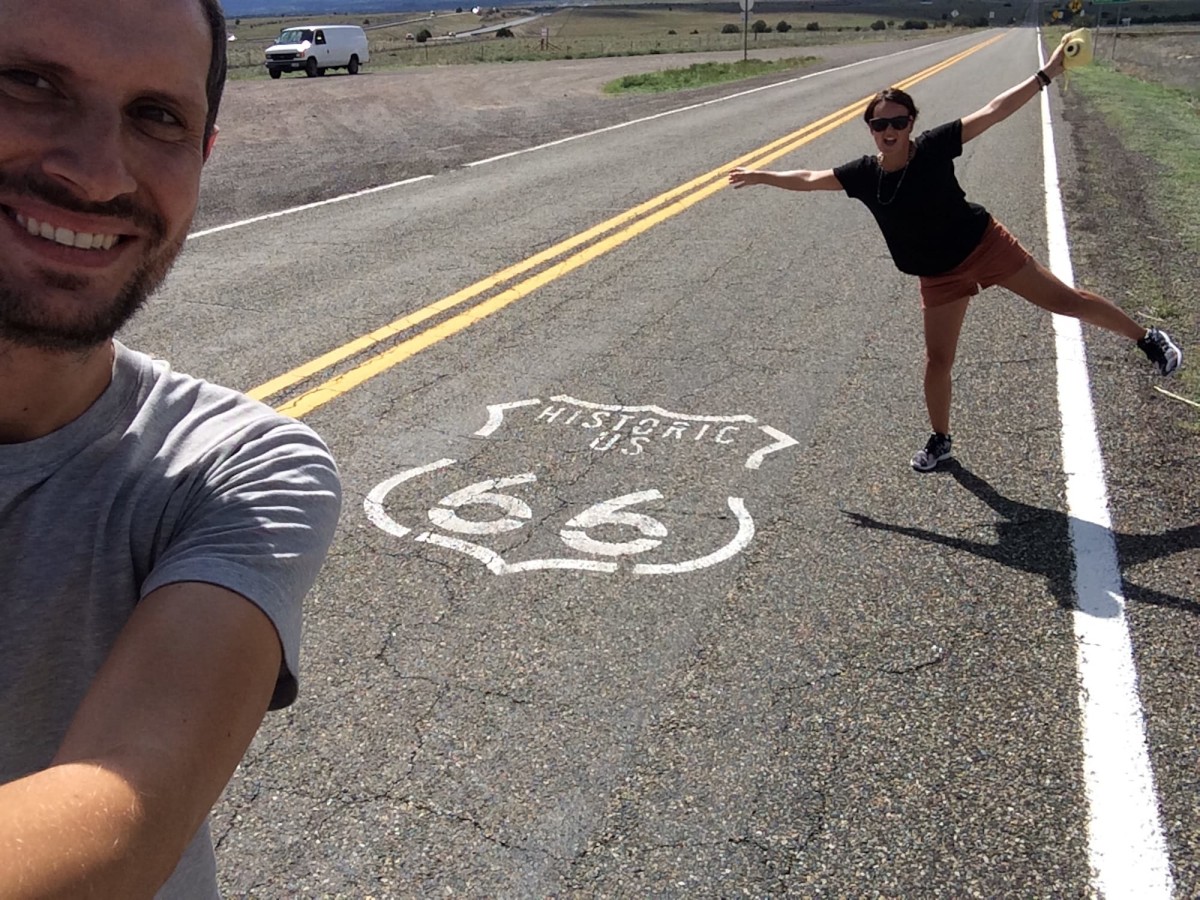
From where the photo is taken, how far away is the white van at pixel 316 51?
34.2m

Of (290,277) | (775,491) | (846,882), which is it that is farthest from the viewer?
(290,277)

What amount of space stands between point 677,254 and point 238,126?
1155cm

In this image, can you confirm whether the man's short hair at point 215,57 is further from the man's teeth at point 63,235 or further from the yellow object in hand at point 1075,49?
the yellow object in hand at point 1075,49

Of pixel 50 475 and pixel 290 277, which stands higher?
pixel 50 475

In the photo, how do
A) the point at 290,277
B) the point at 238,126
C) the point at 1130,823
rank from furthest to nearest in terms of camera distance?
the point at 238,126
the point at 290,277
the point at 1130,823

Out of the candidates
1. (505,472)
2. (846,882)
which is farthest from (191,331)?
(846,882)

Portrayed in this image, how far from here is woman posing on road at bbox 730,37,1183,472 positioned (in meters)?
5.14

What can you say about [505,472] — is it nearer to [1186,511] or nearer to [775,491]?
[775,491]

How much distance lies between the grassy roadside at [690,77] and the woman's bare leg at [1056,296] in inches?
923

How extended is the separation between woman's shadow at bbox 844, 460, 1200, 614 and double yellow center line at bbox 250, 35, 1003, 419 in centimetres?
292

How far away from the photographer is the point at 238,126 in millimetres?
17922

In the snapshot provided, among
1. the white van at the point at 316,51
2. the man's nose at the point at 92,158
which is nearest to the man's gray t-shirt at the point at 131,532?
the man's nose at the point at 92,158

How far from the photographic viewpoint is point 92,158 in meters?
1.29

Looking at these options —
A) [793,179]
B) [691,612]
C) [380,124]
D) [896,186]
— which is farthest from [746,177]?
[380,124]
